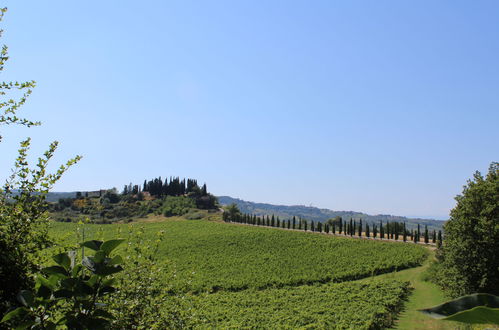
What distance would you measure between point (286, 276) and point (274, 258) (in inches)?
273

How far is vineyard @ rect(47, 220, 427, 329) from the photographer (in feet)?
69.3

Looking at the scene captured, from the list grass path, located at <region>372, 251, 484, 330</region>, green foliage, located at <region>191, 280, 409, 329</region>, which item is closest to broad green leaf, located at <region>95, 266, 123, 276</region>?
grass path, located at <region>372, 251, 484, 330</region>

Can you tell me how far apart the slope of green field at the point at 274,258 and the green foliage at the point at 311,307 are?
2.90 meters

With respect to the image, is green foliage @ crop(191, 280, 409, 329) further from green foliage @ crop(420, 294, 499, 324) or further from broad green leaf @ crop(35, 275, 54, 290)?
green foliage @ crop(420, 294, 499, 324)

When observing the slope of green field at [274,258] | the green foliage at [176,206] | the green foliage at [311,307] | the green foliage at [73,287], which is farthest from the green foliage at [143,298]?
the green foliage at [176,206]

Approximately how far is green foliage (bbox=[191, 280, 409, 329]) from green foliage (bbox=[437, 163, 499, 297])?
4.53 meters

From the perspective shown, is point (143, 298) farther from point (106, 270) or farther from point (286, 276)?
point (286, 276)

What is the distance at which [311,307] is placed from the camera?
77.5 ft

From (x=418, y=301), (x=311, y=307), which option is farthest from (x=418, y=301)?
(x=311, y=307)

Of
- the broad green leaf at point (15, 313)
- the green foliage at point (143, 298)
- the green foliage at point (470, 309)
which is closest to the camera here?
the green foliage at point (470, 309)

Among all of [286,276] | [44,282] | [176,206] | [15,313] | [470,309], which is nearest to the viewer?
[470,309]

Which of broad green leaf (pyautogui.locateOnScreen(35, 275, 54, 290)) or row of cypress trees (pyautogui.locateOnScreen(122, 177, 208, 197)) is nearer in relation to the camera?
broad green leaf (pyautogui.locateOnScreen(35, 275, 54, 290))

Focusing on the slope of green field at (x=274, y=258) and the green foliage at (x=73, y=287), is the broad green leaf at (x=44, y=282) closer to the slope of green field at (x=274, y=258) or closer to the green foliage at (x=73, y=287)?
Answer: the green foliage at (x=73, y=287)

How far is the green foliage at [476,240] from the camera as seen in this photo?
20047 millimetres
